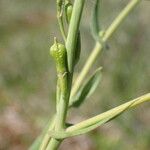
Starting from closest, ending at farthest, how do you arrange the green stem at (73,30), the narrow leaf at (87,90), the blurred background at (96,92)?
the green stem at (73,30), the narrow leaf at (87,90), the blurred background at (96,92)

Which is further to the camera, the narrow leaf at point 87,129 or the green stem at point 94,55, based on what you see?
the green stem at point 94,55

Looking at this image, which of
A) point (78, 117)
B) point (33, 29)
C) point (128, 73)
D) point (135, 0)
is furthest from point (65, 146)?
point (33, 29)

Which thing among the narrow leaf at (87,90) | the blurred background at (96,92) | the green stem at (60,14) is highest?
the green stem at (60,14)

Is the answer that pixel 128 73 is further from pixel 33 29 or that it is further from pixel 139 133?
pixel 33 29

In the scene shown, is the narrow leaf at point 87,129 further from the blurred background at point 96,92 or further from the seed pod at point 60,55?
the blurred background at point 96,92

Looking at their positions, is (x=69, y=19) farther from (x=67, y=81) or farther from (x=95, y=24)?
(x=95, y=24)

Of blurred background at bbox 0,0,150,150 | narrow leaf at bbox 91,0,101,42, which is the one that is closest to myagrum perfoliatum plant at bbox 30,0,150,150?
narrow leaf at bbox 91,0,101,42

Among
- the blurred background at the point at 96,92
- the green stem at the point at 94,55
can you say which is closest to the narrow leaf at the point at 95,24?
the green stem at the point at 94,55

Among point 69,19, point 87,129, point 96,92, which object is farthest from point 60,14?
point 96,92
